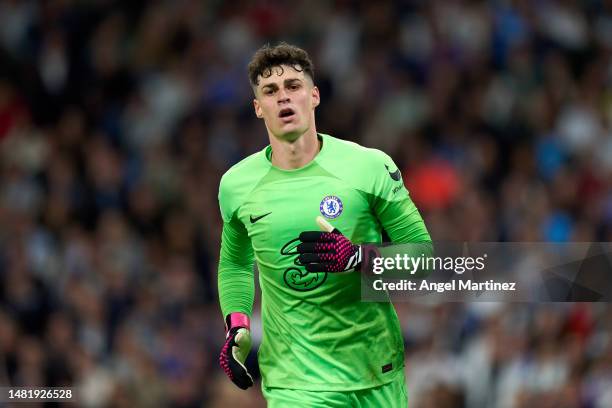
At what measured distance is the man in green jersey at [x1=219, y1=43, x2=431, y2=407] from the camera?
5.63m

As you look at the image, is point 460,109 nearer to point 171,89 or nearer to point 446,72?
point 446,72

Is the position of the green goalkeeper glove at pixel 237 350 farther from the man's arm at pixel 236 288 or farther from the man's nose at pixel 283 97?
the man's nose at pixel 283 97

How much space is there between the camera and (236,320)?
604 centimetres

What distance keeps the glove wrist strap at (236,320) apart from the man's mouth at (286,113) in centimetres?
108

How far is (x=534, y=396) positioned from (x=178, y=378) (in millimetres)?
2876

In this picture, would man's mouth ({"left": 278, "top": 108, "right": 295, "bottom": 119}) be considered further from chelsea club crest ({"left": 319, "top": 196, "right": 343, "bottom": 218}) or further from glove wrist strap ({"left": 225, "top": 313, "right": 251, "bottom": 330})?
glove wrist strap ({"left": 225, "top": 313, "right": 251, "bottom": 330})

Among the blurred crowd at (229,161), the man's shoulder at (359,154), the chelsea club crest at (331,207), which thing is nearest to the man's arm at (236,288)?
the chelsea club crest at (331,207)

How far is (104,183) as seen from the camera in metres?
11.3

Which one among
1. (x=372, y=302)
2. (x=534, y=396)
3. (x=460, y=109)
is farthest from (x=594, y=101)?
(x=372, y=302)

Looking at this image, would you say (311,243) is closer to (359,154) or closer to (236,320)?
(359,154)

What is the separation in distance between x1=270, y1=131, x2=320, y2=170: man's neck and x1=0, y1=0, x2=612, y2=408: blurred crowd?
3.21m

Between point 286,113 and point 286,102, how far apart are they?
54mm

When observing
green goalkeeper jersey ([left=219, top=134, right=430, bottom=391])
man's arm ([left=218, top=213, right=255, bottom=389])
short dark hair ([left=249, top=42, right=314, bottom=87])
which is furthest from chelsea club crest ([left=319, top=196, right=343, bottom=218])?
short dark hair ([left=249, top=42, right=314, bottom=87])

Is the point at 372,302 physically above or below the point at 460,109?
below
